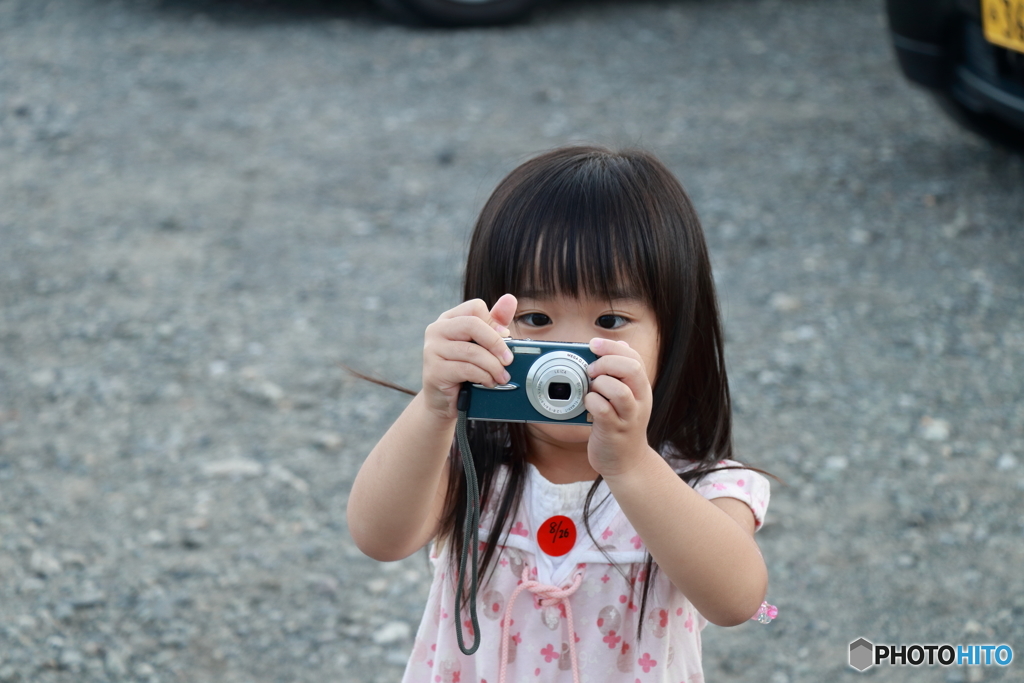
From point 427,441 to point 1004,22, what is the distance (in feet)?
9.48

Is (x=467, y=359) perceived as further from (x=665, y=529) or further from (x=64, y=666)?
(x=64, y=666)

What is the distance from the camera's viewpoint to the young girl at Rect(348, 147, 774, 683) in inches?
50.1

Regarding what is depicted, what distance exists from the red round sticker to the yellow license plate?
2.63m

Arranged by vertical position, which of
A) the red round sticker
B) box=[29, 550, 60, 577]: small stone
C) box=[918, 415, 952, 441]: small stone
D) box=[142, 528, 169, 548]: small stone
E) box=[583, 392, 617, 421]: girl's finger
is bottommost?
box=[918, 415, 952, 441]: small stone

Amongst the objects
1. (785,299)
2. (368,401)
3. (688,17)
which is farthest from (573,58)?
(368,401)

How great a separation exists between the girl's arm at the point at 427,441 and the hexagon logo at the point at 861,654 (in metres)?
1.22

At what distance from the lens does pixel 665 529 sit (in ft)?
4.08

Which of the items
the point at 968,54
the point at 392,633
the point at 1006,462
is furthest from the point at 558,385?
the point at 968,54

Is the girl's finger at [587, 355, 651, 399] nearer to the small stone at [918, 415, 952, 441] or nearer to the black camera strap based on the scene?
the black camera strap

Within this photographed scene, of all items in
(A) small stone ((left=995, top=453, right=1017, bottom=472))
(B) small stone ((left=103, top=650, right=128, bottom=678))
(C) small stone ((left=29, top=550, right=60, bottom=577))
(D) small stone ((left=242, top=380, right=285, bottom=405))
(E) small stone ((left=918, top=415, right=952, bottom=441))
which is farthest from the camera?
(D) small stone ((left=242, top=380, right=285, bottom=405))

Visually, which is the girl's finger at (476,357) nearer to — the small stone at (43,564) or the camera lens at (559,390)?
the camera lens at (559,390)

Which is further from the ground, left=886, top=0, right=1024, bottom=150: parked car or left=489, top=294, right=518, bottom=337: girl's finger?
left=489, top=294, right=518, bottom=337: girl's finger

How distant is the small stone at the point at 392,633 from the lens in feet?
7.61

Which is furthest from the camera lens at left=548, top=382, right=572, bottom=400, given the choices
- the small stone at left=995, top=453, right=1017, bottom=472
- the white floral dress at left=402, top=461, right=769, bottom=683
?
the small stone at left=995, top=453, right=1017, bottom=472
